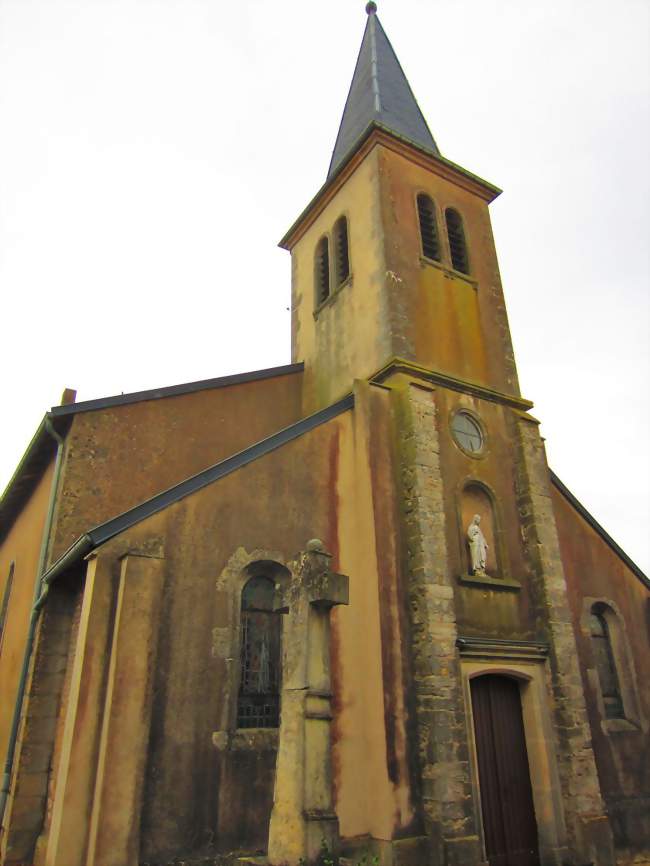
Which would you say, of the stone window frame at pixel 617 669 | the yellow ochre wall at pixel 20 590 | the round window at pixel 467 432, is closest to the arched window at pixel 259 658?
the yellow ochre wall at pixel 20 590

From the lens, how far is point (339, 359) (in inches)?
483

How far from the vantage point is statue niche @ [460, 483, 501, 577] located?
9883 mm

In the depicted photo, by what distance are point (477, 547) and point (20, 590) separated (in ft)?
25.2

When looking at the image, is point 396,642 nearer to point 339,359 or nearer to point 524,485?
point 524,485

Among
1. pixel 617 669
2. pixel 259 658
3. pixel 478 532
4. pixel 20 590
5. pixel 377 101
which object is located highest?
pixel 377 101

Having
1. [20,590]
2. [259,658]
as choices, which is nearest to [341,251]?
[259,658]

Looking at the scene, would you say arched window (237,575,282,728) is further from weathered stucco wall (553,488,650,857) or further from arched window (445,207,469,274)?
arched window (445,207,469,274)

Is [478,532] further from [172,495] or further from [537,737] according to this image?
[172,495]

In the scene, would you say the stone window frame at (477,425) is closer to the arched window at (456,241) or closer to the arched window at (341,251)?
the arched window at (456,241)

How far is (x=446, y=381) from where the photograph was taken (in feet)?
36.1

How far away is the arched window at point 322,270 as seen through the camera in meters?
13.8

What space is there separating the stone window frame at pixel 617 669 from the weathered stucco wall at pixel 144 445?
650 centimetres

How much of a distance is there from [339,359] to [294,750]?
26.2ft

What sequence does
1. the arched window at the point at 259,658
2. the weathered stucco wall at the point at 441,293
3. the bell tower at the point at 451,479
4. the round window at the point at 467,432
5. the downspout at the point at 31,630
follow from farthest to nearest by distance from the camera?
the weathered stucco wall at the point at 441,293 < the round window at the point at 467,432 < the bell tower at the point at 451,479 < the downspout at the point at 31,630 < the arched window at the point at 259,658
